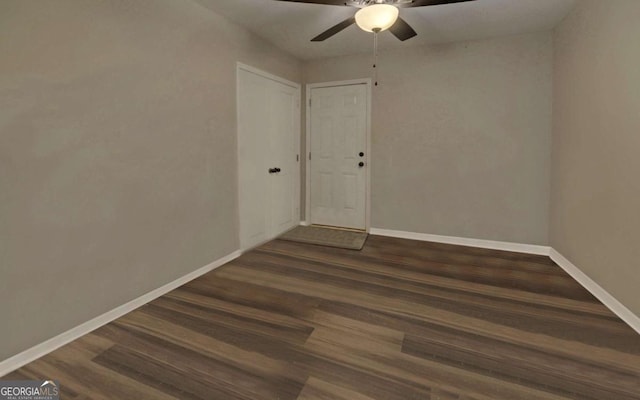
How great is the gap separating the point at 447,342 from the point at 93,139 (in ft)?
8.28

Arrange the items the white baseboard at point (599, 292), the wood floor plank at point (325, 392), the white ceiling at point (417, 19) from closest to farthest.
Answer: the wood floor plank at point (325, 392) → the white baseboard at point (599, 292) → the white ceiling at point (417, 19)

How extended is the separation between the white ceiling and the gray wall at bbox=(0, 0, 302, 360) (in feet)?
1.18

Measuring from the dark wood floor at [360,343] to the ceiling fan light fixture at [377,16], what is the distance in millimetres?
2078

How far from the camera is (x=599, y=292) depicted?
7.83 feet

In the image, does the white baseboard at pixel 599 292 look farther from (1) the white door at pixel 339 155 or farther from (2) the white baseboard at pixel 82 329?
(2) the white baseboard at pixel 82 329

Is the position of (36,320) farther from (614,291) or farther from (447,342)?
(614,291)

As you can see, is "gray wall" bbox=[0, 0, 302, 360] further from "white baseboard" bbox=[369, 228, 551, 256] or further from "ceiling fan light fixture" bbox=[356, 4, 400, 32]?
"white baseboard" bbox=[369, 228, 551, 256]

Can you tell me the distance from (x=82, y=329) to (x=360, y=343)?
174 centimetres

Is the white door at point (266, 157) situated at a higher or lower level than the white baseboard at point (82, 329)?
higher

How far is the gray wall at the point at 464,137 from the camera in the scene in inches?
136

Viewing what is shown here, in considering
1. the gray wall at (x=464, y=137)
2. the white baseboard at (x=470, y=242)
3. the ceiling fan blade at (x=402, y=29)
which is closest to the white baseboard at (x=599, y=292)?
the white baseboard at (x=470, y=242)

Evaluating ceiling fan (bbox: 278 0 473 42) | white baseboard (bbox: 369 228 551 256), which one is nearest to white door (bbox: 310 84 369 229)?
white baseboard (bbox: 369 228 551 256)

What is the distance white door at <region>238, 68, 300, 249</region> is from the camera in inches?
134

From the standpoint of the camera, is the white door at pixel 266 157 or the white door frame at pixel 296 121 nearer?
the white door frame at pixel 296 121
